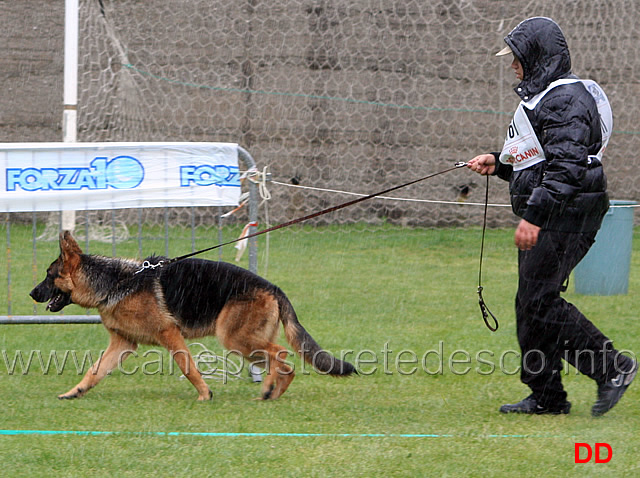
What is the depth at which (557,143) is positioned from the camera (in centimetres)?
411

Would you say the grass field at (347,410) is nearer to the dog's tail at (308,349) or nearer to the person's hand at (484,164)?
the dog's tail at (308,349)

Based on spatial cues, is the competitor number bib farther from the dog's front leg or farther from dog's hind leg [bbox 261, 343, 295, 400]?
the dog's front leg

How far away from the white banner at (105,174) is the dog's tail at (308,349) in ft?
3.13

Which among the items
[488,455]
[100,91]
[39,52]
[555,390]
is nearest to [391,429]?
[488,455]

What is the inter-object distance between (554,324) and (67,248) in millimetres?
2818

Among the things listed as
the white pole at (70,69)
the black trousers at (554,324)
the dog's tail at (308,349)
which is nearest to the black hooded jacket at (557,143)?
the black trousers at (554,324)

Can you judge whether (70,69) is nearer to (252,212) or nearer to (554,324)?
(252,212)

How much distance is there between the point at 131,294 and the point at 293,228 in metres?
7.77

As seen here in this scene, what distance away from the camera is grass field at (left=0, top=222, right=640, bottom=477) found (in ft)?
11.9

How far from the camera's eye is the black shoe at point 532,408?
4562mm

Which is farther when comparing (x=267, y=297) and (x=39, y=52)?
(x=39, y=52)

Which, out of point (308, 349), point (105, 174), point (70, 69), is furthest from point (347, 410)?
point (70, 69)

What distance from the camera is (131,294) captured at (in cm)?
500

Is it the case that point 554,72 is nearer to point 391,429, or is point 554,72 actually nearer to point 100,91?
point 391,429
